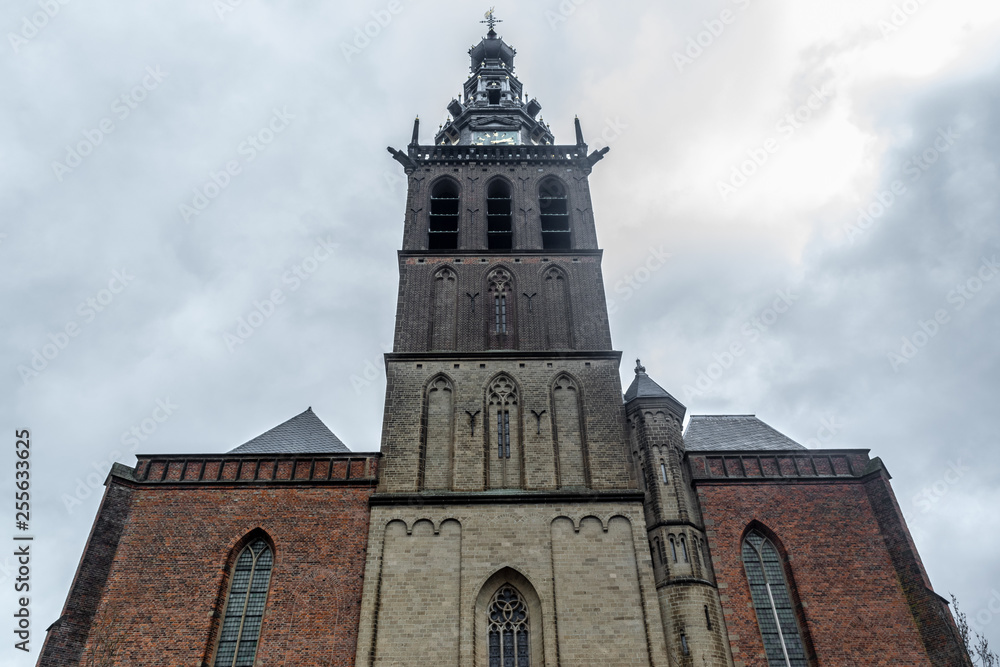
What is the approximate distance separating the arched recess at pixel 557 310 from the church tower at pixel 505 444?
6 centimetres

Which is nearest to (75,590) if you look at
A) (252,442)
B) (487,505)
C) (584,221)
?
(252,442)

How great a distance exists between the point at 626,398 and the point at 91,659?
16014mm

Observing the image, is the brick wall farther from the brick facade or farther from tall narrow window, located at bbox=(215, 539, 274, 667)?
the brick facade

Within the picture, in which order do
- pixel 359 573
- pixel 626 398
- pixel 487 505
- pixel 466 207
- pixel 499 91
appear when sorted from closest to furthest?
pixel 359 573, pixel 487 505, pixel 626 398, pixel 466 207, pixel 499 91

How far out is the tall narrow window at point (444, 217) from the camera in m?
27.9

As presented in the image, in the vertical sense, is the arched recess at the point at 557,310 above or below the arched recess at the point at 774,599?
above

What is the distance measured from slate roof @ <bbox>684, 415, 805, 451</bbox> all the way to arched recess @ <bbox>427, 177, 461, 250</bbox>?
11629 millimetres

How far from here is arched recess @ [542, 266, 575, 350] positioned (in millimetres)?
23875

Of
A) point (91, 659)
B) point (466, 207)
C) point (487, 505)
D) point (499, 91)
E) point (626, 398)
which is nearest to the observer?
point (91, 659)

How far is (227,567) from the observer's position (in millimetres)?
18484

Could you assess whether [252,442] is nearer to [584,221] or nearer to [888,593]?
[584,221]

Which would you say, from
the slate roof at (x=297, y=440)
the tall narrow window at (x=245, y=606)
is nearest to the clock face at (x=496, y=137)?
the slate roof at (x=297, y=440)

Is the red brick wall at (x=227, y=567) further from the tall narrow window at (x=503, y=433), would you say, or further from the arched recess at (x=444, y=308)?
the arched recess at (x=444, y=308)

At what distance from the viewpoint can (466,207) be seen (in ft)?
94.0
